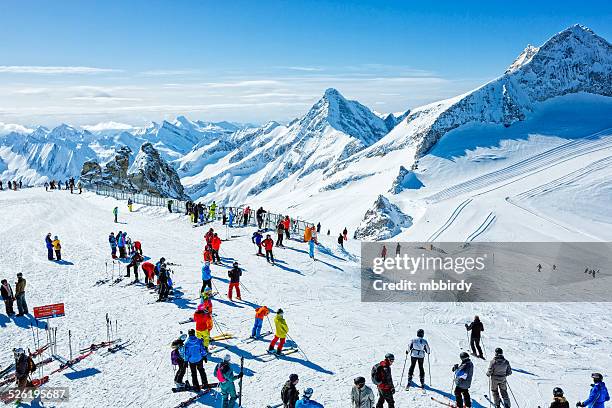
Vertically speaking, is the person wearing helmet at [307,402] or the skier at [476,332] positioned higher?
the person wearing helmet at [307,402]

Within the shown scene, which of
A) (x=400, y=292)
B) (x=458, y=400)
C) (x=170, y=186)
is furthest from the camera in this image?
(x=170, y=186)

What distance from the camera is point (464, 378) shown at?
1054 centimetres

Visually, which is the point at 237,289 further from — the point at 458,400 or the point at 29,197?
the point at 29,197

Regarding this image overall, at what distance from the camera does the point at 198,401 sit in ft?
35.6

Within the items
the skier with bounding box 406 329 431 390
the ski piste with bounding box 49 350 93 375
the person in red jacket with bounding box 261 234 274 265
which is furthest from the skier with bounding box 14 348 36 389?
the person in red jacket with bounding box 261 234 274 265

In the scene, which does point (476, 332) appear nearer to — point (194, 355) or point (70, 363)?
point (194, 355)

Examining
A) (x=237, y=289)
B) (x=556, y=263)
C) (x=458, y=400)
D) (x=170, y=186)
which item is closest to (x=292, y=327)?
(x=237, y=289)

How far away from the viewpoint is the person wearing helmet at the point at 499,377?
10695mm

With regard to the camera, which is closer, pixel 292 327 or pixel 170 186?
pixel 292 327

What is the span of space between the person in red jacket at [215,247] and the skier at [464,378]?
50.1 ft

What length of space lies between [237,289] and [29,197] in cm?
3798

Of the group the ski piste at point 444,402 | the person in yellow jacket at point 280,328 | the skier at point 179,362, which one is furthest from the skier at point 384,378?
the skier at point 179,362
